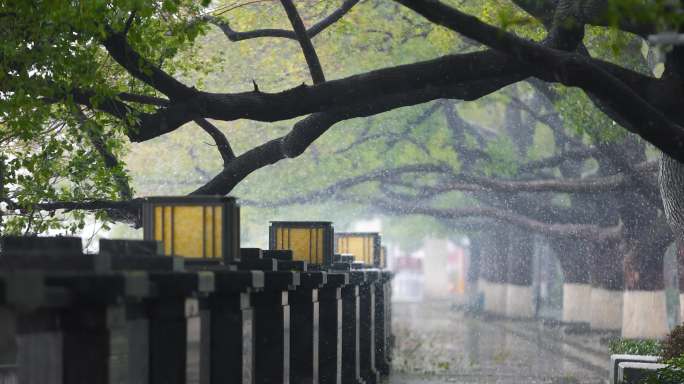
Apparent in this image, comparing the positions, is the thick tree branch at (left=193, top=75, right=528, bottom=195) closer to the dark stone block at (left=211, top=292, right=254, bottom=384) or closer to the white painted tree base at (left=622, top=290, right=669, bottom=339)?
the dark stone block at (left=211, top=292, right=254, bottom=384)

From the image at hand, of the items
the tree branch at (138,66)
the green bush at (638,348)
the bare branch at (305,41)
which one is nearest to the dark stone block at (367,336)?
the green bush at (638,348)

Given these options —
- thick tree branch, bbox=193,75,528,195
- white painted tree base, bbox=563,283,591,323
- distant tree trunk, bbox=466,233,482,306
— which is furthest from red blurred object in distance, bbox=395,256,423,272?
thick tree branch, bbox=193,75,528,195

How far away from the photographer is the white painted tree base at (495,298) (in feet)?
206

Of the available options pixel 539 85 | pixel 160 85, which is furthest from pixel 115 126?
pixel 539 85

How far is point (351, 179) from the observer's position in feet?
171

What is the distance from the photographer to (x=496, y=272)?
206 ft

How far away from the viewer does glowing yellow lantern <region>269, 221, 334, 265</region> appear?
22281mm

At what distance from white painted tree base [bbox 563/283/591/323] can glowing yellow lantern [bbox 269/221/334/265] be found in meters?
27.1

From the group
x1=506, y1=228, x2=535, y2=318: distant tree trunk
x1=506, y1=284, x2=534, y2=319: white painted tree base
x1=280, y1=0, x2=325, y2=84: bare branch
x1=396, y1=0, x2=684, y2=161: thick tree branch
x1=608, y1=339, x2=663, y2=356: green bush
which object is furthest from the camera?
x1=506, y1=284, x2=534, y2=319: white painted tree base

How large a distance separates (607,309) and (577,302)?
193 inches

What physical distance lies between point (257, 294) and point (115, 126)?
19.1ft

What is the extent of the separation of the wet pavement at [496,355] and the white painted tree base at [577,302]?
0.81 metres

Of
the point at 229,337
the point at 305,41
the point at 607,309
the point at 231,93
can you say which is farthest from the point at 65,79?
the point at 607,309

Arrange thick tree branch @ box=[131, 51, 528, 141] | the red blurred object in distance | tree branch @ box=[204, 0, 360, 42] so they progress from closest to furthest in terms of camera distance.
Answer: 1. thick tree branch @ box=[131, 51, 528, 141]
2. tree branch @ box=[204, 0, 360, 42]
3. the red blurred object in distance
